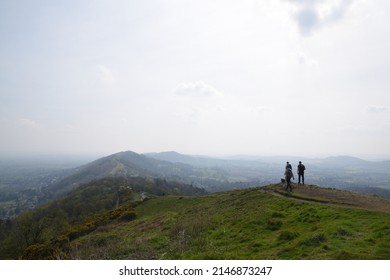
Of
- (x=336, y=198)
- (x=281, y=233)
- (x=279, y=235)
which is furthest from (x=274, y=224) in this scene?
(x=336, y=198)

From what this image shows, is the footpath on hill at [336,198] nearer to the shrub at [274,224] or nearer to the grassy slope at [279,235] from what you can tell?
the grassy slope at [279,235]

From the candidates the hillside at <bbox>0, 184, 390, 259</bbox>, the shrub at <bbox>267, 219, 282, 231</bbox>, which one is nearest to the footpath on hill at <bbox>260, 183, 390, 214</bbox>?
the hillside at <bbox>0, 184, 390, 259</bbox>

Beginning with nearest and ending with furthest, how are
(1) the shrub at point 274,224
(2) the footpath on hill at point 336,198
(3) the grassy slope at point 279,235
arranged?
(3) the grassy slope at point 279,235 < (1) the shrub at point 274,224 < (2) the footpath on hill at point 336,198

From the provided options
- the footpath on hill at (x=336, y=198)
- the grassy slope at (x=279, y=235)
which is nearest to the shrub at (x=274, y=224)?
the grassy slope at (x=279, y=235)

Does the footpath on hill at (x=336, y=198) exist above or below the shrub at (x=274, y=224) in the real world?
above

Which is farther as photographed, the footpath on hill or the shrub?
the footpath on hill

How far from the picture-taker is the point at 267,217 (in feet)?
81.8

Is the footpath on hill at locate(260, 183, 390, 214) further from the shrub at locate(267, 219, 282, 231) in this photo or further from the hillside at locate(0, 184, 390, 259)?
the shrub at locate(267, 219, 282, 231)

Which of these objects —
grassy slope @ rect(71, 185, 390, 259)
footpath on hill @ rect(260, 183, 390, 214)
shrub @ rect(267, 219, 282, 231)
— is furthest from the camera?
footpath on hill @ rect(260, 183, 390, 214)

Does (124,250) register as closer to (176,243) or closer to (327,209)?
(176,243)

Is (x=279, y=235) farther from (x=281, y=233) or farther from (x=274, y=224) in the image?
(x=274, y=224)

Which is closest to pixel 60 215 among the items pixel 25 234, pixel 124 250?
pixel 25 234
